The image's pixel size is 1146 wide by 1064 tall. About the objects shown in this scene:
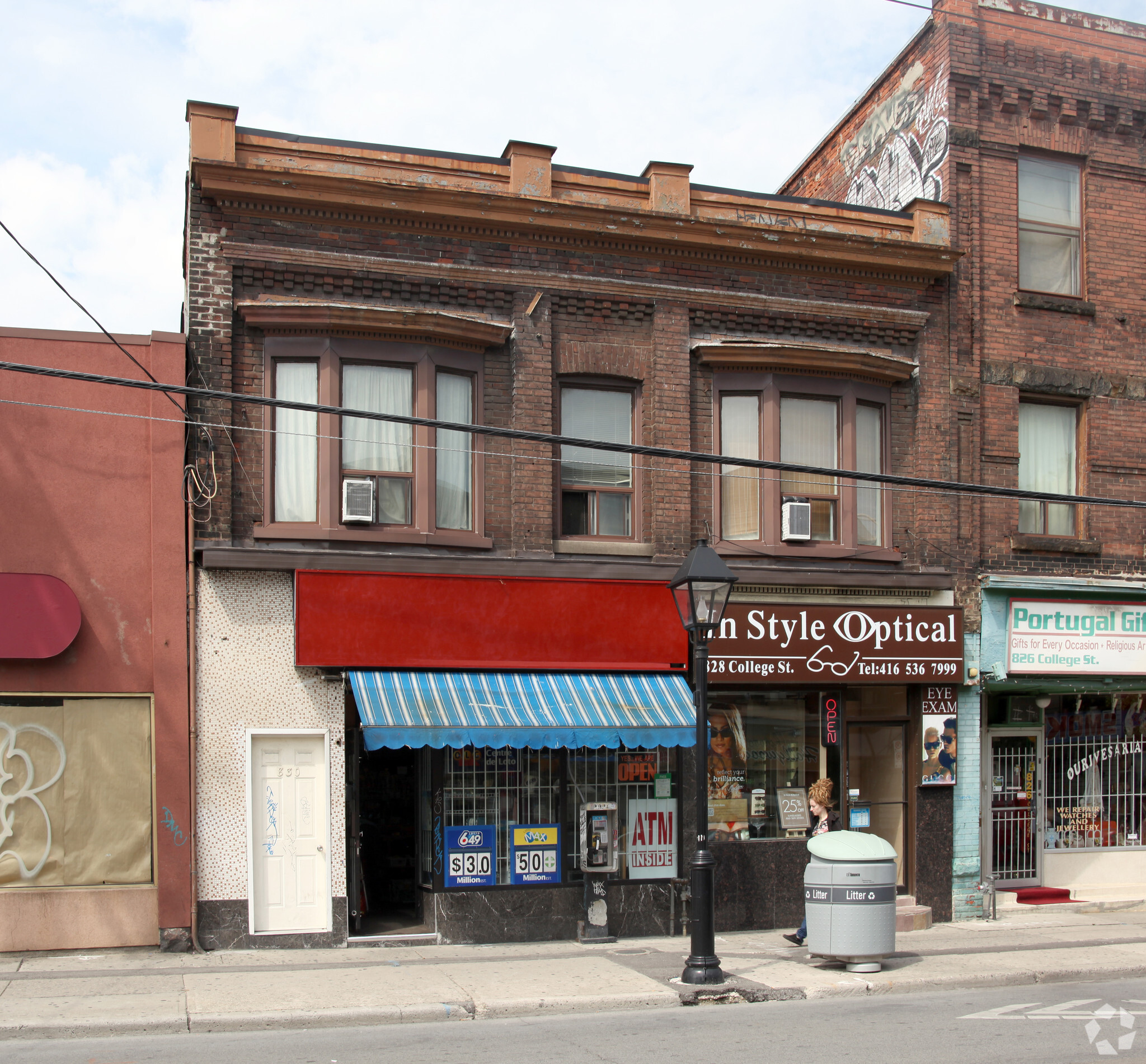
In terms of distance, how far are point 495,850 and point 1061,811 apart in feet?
26.1

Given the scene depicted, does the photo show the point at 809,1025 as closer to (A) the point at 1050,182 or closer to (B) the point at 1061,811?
(B) the point at 1061,811

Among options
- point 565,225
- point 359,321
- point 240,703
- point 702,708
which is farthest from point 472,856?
point 565,225

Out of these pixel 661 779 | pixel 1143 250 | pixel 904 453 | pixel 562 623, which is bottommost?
pixel 661 779

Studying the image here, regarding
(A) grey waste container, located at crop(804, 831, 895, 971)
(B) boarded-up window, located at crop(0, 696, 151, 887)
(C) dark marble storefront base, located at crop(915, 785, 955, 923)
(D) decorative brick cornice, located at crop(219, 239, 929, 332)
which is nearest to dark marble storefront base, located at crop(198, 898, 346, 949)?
(B) boarded-up window, located at crop(0, 696, 151, 887)

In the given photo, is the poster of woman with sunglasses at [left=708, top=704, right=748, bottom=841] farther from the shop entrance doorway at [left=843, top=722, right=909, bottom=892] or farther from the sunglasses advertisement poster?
the sunglasses advertisement poster

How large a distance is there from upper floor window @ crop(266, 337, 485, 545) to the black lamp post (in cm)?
295

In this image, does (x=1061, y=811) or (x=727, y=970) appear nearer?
(x=727, y=970)

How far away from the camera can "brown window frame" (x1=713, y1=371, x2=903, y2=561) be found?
14719 millimetres

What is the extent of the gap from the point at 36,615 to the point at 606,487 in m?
6.26

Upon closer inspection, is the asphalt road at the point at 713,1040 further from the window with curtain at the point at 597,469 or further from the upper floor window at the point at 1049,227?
the upper floor window at the point at 1049,227

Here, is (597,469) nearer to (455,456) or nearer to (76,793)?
(455,456)

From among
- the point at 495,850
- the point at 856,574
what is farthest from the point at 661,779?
the point at 856,574

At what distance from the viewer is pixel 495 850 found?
13.4 m

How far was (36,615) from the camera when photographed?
12.0 m
